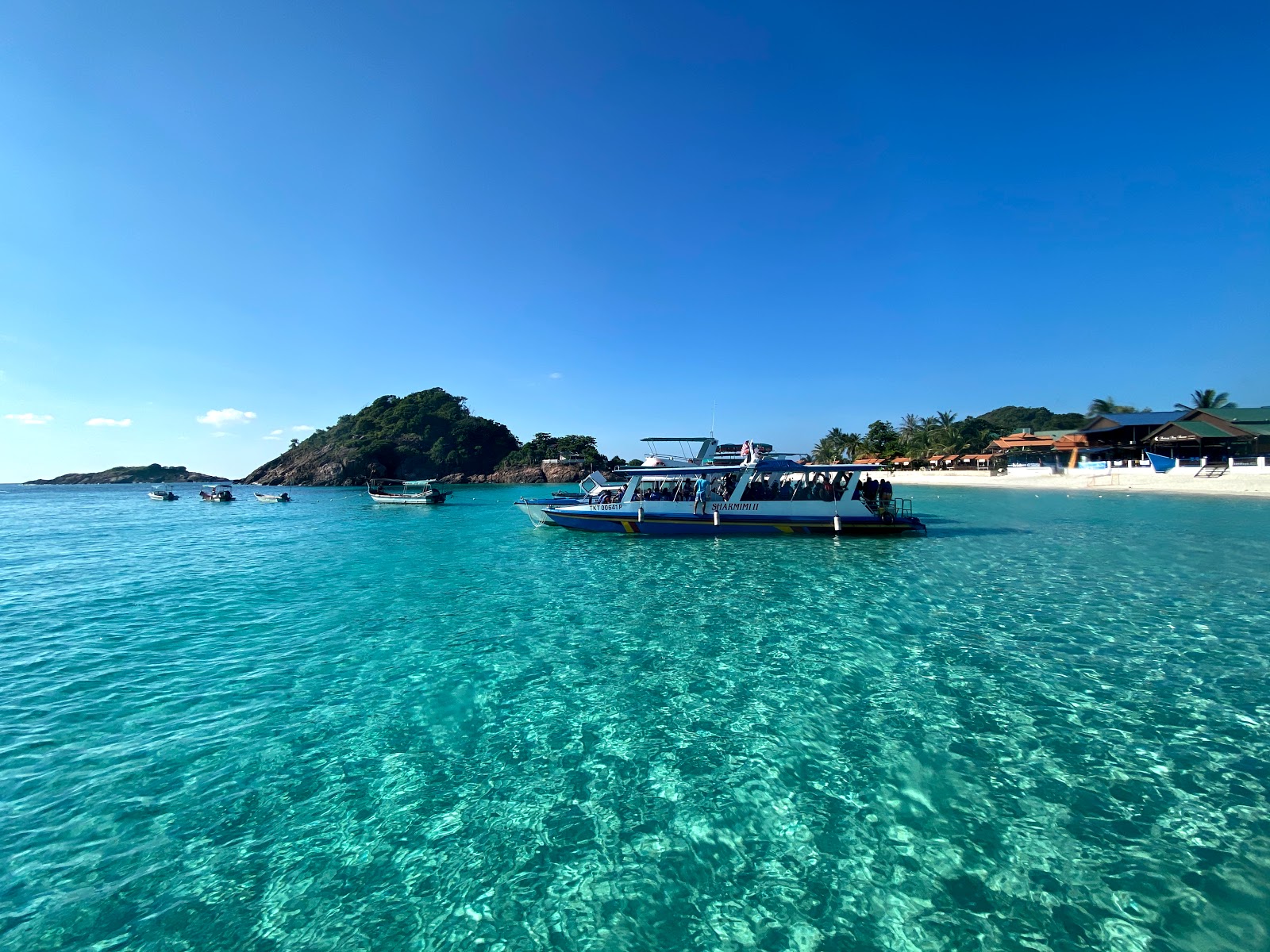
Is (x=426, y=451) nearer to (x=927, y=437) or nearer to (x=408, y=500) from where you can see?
(x=408, y=500)

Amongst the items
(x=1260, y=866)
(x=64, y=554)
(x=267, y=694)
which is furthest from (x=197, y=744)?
(x=64, y=554)

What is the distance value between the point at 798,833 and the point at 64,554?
39.7m

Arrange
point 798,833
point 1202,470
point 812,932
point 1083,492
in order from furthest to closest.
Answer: point 1083,492 → point 1202,470 → point 798,833 → point 812,932

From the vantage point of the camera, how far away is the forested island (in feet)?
429

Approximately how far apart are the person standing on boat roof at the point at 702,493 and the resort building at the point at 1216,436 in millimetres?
61084

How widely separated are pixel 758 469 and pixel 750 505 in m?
2.06

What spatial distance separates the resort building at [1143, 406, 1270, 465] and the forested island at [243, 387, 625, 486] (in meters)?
94.1

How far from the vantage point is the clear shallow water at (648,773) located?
4250mm

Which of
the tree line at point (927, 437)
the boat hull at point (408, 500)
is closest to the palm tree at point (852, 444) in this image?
the tree line at point (927, 437)

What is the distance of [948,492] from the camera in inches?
2430

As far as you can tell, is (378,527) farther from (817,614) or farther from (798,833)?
(798,833)

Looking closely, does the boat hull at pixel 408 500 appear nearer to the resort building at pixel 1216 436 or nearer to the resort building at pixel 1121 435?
the resort building at pixel 1121 435

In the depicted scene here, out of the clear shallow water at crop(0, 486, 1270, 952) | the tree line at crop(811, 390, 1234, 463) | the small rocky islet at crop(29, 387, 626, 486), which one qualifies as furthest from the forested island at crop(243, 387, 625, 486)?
the clear shallow water at crop(0, 486, 1270, 952)

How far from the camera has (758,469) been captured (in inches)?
1098
